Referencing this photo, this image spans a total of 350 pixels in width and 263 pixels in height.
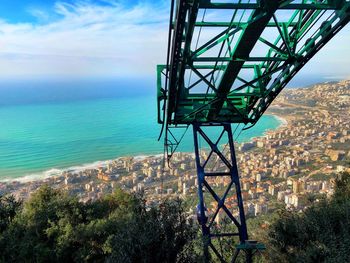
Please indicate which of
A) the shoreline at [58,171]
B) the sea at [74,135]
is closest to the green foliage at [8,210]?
the shoreline at [58,171]

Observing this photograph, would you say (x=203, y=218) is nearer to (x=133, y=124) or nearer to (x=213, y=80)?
(x=213, y=80)

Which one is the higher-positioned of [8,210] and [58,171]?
[8,210]

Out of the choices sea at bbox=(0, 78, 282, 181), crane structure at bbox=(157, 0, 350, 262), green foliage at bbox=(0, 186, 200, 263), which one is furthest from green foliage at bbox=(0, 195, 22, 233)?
sea at bbox=(0, 78, 282, 181)

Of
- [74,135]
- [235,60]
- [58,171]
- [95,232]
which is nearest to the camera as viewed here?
[235,60]

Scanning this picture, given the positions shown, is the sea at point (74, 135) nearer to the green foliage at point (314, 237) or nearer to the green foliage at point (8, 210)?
the green foliage at point (8, 210)

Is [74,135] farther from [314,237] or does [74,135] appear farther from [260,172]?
[314,237]

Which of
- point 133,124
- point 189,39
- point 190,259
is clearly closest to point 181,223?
point 190,259

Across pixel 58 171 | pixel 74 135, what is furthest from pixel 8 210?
pixel 74 135
